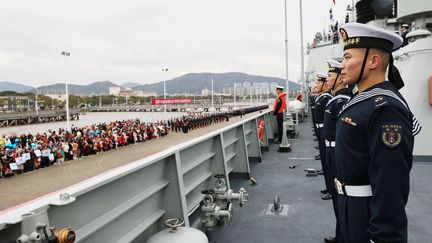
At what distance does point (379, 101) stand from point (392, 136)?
18cm

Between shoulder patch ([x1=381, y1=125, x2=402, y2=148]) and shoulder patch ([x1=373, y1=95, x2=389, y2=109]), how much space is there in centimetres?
11

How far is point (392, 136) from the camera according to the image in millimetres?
1342

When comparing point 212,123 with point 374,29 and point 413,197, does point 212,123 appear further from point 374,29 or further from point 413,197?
point 374,29

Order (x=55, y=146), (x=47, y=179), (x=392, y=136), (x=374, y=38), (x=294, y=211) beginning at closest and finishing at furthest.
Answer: (x=392, y=136) → (x=374, y=38) → (x=294, y=211) → (x=47, y=179) → (x=55, y=146)

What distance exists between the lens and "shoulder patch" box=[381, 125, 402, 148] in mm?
1335

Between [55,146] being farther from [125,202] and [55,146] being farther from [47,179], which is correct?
[125,202]

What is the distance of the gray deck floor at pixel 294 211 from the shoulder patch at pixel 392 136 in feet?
6.45

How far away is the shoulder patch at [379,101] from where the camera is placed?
4.67 ft

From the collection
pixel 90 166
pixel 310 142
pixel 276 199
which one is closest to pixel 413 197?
pixel 276 199

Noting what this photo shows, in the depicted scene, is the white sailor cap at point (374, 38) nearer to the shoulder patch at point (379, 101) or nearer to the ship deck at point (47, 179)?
the shoulder patch at point (379, 101)

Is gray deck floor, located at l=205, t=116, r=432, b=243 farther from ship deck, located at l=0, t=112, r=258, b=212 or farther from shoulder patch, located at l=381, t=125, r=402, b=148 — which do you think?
ship deck, located at l=0, t=112, r=258, b=212

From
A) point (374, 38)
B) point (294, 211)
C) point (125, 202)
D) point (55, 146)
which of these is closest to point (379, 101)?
point (374, 38)

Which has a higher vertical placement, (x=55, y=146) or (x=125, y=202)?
Answer: (x=125, y=202)

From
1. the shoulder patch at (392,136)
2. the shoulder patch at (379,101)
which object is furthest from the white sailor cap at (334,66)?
the shoulder patch at (392,136)
